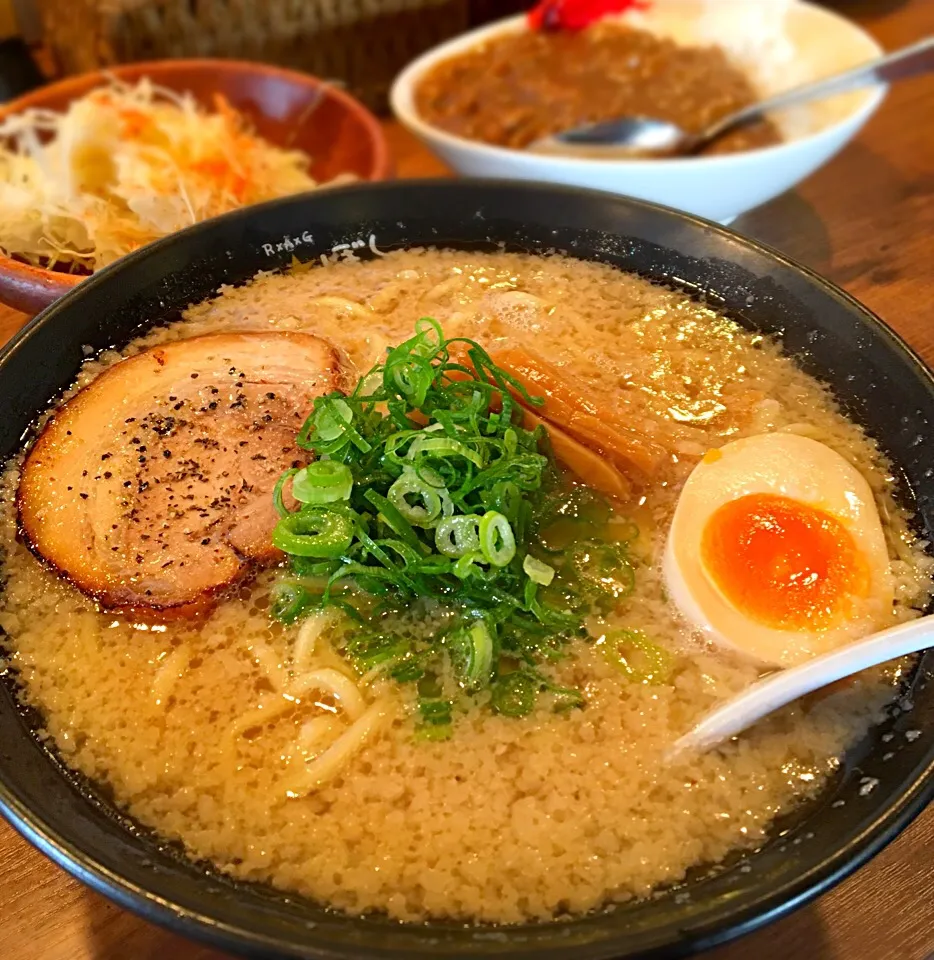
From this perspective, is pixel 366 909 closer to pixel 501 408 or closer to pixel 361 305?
pixel 501 408

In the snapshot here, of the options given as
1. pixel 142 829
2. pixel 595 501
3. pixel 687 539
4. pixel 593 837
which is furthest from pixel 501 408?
pixel 142 829

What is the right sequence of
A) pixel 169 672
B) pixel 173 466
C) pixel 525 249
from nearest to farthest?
pixel 169 672 < pixel 173 466 < pixel 525 249

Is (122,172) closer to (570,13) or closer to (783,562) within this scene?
(570,13)

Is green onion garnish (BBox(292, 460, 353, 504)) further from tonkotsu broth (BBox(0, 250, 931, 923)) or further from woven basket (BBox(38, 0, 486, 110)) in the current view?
woven basket (BBox(38, 0, 486, 110))

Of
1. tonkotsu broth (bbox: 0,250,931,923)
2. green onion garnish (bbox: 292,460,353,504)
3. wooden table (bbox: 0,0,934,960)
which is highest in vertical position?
green onion garnish (bbox: 292,460,353,504)

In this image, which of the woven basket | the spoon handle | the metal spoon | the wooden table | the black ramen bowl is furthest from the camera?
the woven basket

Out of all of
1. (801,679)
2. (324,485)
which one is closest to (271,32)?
(324,485)

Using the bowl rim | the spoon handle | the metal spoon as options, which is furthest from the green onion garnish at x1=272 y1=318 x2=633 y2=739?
the spoon handle
